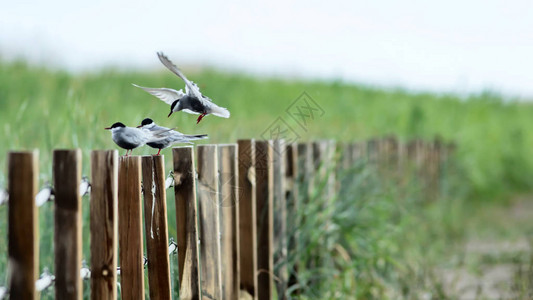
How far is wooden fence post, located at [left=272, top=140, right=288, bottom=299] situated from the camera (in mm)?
3318

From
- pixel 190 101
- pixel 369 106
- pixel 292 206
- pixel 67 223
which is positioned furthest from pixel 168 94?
pixel 369 106

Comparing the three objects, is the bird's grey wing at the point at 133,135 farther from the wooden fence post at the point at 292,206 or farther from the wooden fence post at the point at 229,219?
the wooden fence post at the point at 292,206

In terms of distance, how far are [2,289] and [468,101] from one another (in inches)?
533

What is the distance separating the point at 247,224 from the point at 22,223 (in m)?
1.27

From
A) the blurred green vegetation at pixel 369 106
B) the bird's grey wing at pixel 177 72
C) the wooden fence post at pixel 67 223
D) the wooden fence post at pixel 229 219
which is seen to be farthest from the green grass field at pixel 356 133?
the wooden fence post at pixel 67 223

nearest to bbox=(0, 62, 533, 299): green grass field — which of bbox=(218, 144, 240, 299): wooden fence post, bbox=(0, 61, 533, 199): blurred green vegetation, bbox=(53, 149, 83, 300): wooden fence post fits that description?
bbox=(0, 61, 533, 199): blurred green vegetation

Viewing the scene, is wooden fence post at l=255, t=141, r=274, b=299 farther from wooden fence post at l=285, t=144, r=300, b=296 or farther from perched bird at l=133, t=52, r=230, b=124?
perched bird at l=133, t=52, r=230, b=124

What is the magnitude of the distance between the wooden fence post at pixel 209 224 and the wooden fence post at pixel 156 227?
0.93 feet

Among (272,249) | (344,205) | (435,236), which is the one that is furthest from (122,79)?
(272,249)

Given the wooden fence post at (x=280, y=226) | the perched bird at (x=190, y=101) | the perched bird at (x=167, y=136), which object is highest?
the perched bird at (x=190, y=101)

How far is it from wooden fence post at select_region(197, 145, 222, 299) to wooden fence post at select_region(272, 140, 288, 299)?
0.91 m

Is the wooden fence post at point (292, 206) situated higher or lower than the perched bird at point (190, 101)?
lower

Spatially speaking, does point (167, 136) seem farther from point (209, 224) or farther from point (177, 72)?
point (209, 224)

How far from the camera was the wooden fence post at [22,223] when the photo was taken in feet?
5.24
